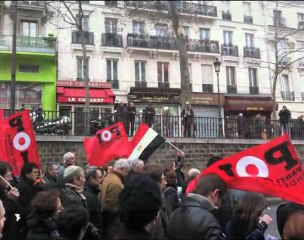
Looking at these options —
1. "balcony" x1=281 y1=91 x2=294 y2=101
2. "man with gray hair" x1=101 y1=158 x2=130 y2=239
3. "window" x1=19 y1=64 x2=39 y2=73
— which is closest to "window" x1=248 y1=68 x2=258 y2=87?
"balcony" x1=281 y1=91 x2=294 y2=101

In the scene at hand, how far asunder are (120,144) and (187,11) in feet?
85.4

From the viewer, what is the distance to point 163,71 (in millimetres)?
32219

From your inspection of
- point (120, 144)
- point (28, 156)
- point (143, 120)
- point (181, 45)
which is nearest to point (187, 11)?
point (181, 45)

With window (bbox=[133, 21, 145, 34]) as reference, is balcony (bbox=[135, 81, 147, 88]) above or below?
below

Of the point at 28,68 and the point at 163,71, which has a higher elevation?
the point at 163,71

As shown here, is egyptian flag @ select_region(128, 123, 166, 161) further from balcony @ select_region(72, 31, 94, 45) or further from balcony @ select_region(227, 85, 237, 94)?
balcony @ select_region(227, 85, 237, 94)

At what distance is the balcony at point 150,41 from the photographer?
31.0m

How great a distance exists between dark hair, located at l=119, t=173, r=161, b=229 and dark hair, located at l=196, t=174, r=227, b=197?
1.83ft

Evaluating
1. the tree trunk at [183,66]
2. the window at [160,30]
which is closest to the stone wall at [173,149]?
the tree trunk at [183,66]

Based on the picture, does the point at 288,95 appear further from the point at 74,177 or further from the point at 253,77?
the point at 74,177

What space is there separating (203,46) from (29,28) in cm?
1281

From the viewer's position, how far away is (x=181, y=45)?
70.1 ft

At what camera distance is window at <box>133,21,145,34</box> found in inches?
1251

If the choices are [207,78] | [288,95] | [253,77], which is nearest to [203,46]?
[207,78]
